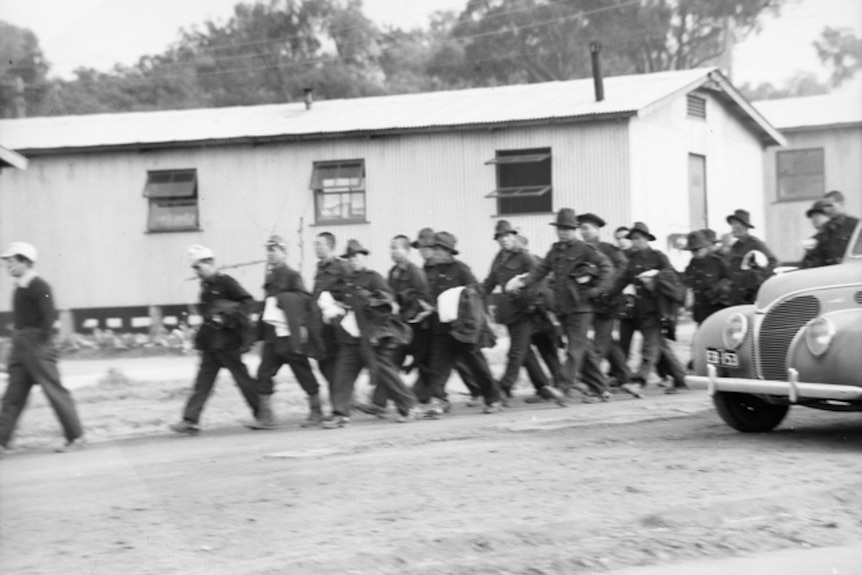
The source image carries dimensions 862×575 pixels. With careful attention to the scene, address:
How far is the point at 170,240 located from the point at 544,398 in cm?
1388

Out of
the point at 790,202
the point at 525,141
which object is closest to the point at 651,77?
the point at 525,141

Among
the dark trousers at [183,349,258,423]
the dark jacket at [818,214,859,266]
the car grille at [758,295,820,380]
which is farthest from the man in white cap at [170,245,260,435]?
the dark jacket at [818,214,859,266]

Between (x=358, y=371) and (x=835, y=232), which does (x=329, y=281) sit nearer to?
(x=358, y=371)

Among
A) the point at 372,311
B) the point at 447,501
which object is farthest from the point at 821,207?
the point at 447,501

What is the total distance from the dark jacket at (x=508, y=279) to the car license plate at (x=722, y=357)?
3397 millimetres

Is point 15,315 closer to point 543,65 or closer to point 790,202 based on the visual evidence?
point 790,202

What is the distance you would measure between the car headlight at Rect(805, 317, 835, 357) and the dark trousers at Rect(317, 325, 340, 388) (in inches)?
199

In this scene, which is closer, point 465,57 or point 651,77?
point 651,77

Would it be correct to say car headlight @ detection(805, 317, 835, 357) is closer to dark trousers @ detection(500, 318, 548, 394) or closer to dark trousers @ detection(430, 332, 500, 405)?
dark trousers @ detection(430, 332, 500, 405)

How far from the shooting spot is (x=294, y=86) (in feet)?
136

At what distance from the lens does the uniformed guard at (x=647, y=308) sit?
13.9m

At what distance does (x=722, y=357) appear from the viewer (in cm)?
969

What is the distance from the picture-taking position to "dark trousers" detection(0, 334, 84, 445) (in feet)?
36.1

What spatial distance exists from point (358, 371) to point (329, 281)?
3.01ft
